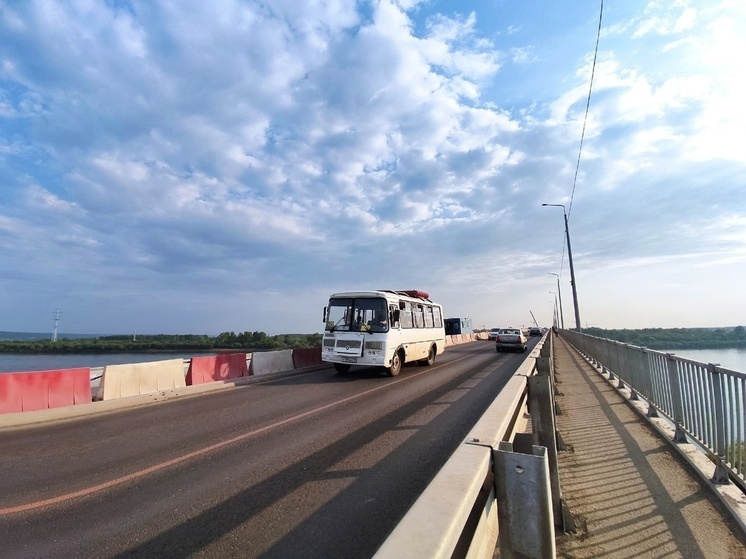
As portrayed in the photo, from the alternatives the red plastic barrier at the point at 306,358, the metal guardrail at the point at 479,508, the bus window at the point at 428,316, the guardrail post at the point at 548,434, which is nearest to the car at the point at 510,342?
the bus window at the point at 428,316

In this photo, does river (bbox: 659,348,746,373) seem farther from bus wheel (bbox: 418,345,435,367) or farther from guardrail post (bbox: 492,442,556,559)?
bus wheel (bbox: 418,345,435,367)

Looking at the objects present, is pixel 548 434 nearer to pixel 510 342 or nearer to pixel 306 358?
pixel 306 358

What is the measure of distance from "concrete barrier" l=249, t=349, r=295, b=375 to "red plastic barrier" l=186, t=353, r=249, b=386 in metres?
0.38

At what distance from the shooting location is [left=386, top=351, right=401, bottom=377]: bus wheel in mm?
14523

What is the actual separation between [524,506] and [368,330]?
39.8 ft

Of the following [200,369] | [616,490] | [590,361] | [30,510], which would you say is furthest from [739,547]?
[590,361]

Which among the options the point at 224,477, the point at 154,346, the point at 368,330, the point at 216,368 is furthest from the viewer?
the point at 154,346

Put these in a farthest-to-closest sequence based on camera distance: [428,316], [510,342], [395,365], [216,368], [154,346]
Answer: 1. [154,346]
2. [510,342]
3. [428,316]
4. [395,365]
5. [216,368]

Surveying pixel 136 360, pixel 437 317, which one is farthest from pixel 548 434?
pixel 136 360

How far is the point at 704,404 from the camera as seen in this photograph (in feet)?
15.9

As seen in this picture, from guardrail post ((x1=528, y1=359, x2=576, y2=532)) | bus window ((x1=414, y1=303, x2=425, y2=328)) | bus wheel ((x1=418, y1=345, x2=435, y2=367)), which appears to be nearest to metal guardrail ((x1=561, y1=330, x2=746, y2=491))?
guardrail post ((x1=528, y1=359, x2=576, y2=532))

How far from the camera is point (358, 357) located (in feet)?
45.9

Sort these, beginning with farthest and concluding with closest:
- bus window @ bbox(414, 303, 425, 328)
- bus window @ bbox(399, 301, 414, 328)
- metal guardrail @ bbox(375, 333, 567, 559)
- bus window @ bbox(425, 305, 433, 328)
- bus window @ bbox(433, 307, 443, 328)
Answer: bus window @ bbox(433, 307, 443, 328), bus window @ bbox(425, 305, 433, 328), bus window @ bbox(414, 303, 425, 328), bus window @ bbox(399, 301, 414, 328), metal guardrail @ bbox(375, 333, 567, 559)

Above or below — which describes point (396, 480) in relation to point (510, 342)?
below
